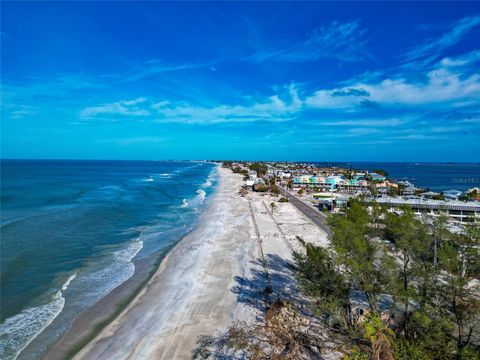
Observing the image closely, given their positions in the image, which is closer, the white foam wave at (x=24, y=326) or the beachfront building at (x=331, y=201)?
the white foam wave at (x=24, y=326)

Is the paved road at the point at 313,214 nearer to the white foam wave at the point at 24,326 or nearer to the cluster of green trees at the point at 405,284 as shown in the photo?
the cluster of green trees at the point at 405,284

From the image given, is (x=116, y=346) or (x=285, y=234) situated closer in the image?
(x=116, y=346)

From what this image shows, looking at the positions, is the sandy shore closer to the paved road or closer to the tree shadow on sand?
the tree shadow on sand

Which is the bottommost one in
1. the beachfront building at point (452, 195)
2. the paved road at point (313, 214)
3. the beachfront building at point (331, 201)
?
the paved road at point (313, 214)

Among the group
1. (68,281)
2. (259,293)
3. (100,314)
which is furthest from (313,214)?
(100,314)

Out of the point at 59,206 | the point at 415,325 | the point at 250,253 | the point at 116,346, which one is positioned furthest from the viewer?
the point at 59,206

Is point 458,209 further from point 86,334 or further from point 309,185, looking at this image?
point 309,185

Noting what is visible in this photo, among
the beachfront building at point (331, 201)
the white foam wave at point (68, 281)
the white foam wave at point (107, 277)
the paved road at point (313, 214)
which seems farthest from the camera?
the beachfront building at point (331, 201)

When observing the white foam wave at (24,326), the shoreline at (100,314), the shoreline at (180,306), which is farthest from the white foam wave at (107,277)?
the shoreline at (180,306)

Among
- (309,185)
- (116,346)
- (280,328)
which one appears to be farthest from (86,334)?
(309,185)
